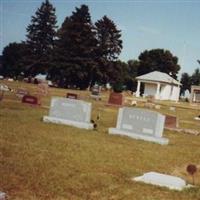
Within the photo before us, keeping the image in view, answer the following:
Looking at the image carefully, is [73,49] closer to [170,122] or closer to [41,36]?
[41,36]

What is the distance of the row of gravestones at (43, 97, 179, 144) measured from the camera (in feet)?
52.1

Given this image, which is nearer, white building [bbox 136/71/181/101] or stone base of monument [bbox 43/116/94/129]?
stone base of monument [bbox 43/116/94/129]

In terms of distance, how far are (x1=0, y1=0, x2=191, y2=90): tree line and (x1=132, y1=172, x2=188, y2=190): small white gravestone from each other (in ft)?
200

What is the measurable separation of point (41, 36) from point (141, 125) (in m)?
66.3

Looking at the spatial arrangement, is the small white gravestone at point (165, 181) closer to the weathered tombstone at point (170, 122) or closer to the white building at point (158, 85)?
the weathered tombstone at point (170, 122)

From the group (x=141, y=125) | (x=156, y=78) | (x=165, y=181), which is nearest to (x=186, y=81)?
(x=156, y=78)

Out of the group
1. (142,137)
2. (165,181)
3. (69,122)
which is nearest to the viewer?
(165,181)

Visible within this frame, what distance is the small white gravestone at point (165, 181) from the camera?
8.62 m

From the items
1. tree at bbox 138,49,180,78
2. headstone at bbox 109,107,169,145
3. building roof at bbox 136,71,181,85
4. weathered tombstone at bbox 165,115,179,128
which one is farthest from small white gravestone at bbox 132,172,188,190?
tree at bbox 138,49,180,78

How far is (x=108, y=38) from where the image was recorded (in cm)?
7525

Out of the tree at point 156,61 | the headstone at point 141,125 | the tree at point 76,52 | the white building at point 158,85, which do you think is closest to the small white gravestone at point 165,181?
Result: the headstone at point 141,125

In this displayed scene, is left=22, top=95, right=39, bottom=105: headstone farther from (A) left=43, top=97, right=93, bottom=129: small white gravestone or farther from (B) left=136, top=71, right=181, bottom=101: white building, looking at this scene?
(B) left=136, top=71, right=181, bottom=101: white building

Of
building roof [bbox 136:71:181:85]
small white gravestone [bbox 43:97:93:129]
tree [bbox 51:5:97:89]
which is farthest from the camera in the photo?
building roof [bbox 136:71:181:85]

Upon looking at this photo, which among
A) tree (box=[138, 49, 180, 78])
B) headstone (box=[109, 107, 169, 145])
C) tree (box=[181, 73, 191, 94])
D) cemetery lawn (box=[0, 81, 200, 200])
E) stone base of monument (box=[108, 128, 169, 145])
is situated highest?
tree (box=[138, 49, 180, 78])
